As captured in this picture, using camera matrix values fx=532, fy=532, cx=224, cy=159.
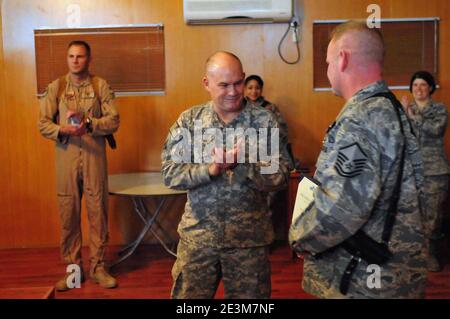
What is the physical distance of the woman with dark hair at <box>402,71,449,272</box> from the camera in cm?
411

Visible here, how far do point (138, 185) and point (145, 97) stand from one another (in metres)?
0.96

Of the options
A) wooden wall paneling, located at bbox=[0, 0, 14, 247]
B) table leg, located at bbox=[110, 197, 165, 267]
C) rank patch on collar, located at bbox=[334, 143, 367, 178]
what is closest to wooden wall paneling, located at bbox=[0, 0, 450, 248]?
wooden wall paneling, located at bbox=[0, 0, 14, 247]

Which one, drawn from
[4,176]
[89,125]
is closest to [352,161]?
[89,125]

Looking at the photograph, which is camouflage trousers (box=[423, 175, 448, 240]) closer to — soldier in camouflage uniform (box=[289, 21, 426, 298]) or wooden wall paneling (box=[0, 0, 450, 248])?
wooden wall paneling (box=[0, 0, 450, 248])

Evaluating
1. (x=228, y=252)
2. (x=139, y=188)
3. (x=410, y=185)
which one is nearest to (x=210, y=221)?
(x=228, y=252)

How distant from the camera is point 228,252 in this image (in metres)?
2.27

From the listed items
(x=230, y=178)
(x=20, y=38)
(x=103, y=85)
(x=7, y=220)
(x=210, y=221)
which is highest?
(x=20, y=38)

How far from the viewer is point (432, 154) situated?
13.5ft

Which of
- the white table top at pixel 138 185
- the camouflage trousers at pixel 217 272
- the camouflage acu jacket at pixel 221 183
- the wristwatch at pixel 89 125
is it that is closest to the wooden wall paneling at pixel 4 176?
the white table top at pixel 138 185

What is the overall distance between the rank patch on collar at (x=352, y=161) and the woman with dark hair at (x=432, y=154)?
2.75 meters

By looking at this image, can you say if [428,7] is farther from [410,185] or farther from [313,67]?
[410,185]

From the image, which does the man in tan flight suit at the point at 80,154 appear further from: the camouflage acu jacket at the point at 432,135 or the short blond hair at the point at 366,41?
the short blond hair at the point at 366,41

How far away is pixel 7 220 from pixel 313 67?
3.16 metres
